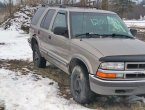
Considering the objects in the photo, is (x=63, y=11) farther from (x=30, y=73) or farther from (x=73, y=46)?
(x=30, y=73)

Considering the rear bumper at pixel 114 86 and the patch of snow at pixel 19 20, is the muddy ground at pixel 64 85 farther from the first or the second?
the patch of snow at pixel 19 20

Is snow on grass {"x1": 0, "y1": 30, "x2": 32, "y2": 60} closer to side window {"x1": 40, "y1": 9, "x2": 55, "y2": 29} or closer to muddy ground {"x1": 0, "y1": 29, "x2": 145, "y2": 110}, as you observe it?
muddy ground {"x1": 0, "y1": 29, "x2": 145, "y2": 110}

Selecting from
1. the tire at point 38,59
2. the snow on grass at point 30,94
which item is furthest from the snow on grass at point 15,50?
the snow on grass at point 30,94

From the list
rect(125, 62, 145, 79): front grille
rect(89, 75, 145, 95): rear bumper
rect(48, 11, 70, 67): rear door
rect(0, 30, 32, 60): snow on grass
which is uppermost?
rect(48, 11, 70, 67): rear door

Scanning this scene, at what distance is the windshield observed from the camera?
23.8ft

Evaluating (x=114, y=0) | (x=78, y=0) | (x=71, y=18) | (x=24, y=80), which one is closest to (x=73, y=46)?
(x=71, y=18)

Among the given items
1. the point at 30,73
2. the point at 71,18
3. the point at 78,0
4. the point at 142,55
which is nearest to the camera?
the point at 142,55

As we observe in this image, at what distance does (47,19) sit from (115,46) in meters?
2.89

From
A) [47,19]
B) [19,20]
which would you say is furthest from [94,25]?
[19,20]

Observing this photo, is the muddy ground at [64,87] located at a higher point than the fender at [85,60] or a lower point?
lower

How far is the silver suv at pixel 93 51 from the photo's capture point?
5.97 m

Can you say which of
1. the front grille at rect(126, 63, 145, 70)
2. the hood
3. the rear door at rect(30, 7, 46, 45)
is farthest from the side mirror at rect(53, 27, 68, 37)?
the rear door at rect(30, 7, 46, 45)

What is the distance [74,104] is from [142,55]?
161 cm

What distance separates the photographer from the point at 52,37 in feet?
26.6
